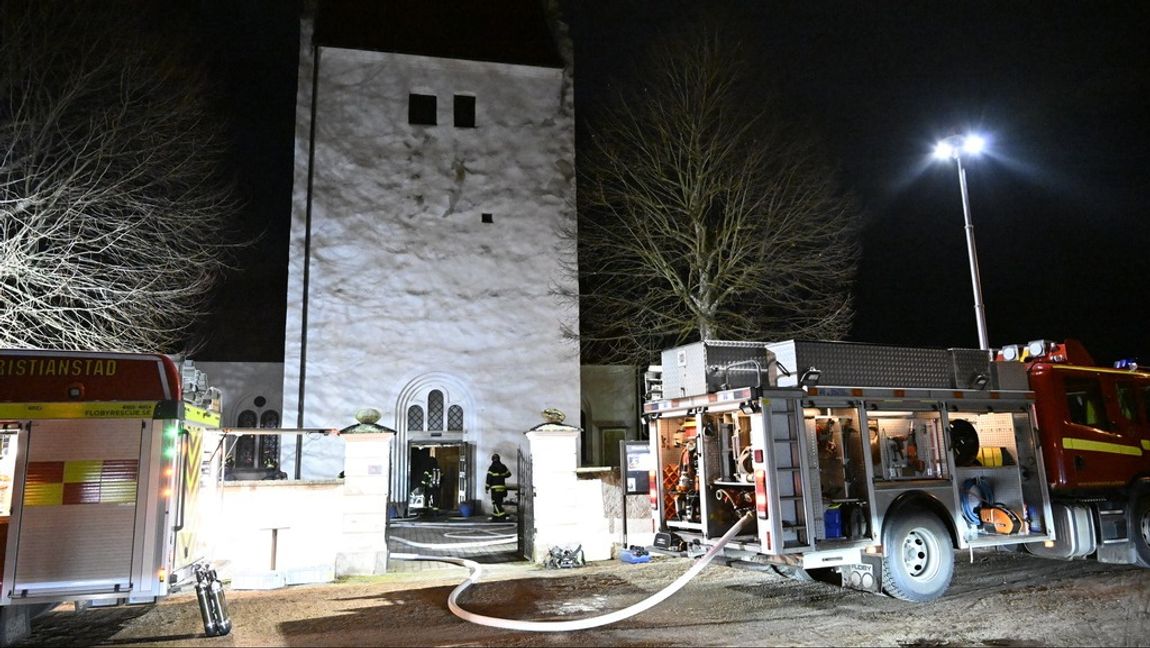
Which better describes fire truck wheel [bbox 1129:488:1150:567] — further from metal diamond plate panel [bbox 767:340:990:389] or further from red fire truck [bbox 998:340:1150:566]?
metal diamond plate panel [bbox 767:340:990:389]

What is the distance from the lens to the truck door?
6.80m

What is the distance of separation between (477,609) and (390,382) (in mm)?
12753

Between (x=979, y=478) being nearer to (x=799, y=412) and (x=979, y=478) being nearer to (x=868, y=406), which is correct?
(x=868, y=406)

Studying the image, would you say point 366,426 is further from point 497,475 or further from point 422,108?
point 422,108

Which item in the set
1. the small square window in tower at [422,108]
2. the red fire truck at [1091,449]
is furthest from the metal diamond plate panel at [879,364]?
the small square window in tower at [422,108]

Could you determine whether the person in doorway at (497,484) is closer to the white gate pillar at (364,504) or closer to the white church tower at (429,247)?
the white church tower at (429,247)

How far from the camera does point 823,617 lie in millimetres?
7543

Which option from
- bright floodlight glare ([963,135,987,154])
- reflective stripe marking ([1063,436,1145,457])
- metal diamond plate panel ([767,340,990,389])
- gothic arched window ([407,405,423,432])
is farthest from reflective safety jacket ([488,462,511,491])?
bright floodlight glare ([963,135,987,154])

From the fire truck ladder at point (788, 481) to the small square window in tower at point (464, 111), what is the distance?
16.7m

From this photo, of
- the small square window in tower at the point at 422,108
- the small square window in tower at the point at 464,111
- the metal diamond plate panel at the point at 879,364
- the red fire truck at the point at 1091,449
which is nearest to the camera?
the metal diamond plate panel at the point at 879,364

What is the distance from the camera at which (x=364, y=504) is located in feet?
35.7

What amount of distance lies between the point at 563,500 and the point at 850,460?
16.8 ft

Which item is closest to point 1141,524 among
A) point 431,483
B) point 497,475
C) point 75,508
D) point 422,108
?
point 497,475

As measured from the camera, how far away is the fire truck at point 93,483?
682cm
